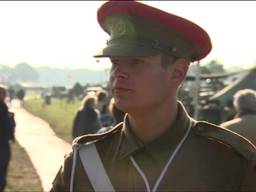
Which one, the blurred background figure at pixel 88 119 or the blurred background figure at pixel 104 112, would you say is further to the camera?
the blurred background figure at pixel 104 112

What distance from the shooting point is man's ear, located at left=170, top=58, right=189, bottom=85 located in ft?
8.18

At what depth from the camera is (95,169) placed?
7.98ft

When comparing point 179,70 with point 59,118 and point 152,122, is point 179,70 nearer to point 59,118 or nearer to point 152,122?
point 152,122

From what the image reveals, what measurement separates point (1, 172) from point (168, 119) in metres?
7.46

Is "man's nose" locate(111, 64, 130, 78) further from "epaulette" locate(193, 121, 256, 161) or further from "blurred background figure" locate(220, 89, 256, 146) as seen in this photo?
"blurred background figure" locate(220, 89, 256, 146)

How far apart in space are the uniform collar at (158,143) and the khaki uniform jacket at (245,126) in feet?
9.90

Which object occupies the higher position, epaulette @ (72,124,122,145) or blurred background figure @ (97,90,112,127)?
epaulette @ (72,124,122,145)

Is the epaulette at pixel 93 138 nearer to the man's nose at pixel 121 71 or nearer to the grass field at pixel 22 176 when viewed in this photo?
the man's nose at pixel 121 71

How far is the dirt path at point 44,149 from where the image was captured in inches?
553

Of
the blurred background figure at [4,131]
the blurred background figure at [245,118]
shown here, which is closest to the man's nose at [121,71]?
the blurred background figure at [245,118]

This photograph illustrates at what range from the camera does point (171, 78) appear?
2482mm

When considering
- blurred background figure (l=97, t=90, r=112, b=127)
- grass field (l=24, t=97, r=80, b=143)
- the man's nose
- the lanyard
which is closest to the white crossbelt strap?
the lanyard

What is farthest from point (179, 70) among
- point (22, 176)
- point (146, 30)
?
point (22, 176)

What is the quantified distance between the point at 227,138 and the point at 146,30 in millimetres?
479
